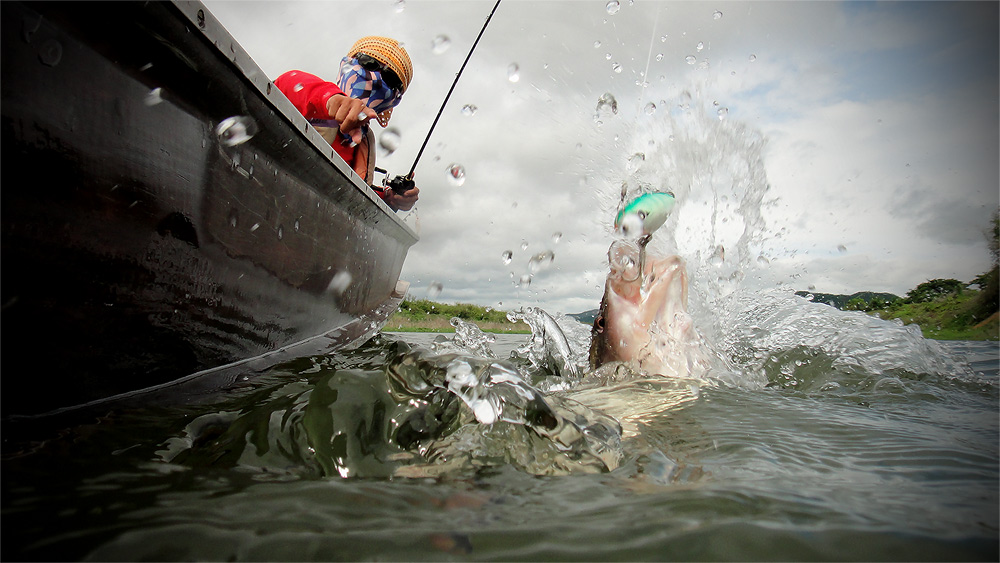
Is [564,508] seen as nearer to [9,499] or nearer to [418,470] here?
[418,470]

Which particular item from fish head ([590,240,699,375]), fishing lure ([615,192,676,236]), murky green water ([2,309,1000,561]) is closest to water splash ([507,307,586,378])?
fish head ([590,240,699,375])

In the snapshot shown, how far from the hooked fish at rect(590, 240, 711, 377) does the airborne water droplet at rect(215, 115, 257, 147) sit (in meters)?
1.99

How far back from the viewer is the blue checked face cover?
3.73m

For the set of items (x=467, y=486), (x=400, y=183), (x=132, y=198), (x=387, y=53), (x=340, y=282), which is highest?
(x=387, y=53)

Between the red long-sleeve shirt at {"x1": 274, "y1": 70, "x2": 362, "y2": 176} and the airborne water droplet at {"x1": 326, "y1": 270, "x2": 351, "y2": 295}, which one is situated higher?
the red long-sleeve shirt at {"x1": 274, "y1": 70, "x2": 362, "y2": 176}

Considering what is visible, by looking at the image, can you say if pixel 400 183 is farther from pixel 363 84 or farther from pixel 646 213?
pixel 646 213

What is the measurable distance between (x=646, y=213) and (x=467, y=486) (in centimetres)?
224

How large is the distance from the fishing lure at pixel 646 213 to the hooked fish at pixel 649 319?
6.1 inches

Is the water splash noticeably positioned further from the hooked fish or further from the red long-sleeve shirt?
the red long-sleeve shirt

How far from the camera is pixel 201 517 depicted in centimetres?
81

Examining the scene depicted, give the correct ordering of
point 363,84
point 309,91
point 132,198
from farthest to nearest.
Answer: point 363,84
point 309,91
point 132,198

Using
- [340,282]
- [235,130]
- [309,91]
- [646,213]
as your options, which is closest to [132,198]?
[235,130]

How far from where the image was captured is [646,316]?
2652mm

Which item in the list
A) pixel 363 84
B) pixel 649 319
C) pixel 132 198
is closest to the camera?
pixel 132 198
